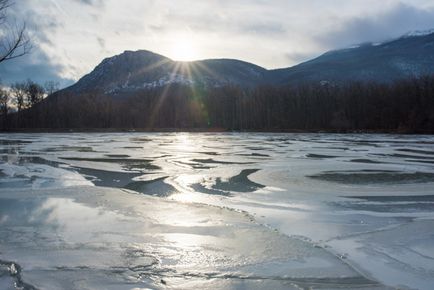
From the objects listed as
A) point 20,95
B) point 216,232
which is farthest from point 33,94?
point 216,232

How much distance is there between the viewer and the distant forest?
79688mm

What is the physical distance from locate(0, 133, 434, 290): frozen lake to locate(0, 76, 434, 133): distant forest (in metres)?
61.8

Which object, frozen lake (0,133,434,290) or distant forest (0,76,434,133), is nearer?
frozen lake (0,133,434,290)

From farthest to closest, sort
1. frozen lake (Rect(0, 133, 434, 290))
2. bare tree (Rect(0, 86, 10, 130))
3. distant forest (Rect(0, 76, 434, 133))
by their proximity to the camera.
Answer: bare tree (Rect(0, 86, 10, 130)), distant forest (Rect(0, 76, 434, 133)), frozen lake (Rect(0, 133, 434, 290))

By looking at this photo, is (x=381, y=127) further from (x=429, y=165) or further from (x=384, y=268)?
(x=384, y=268)

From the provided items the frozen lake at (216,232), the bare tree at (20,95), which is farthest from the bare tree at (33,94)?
the frozen lake at (216,232)

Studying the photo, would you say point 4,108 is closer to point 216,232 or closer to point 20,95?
point 20,95

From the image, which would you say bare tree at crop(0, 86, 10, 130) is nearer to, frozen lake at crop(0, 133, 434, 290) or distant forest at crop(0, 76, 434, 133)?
distant forest at crop(0, 76, 434, 133)

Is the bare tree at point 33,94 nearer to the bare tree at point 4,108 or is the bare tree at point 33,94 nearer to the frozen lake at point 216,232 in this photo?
the bare tree at point 4,108

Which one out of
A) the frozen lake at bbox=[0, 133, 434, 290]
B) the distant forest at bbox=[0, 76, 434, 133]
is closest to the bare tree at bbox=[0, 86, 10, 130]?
the distant forest at bbox=[0, 76, 434, 133]

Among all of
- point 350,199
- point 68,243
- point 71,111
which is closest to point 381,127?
point 71,111

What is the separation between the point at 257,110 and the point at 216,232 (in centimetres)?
9342

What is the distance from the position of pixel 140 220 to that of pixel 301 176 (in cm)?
669

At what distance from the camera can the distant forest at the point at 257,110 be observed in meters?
79.7
